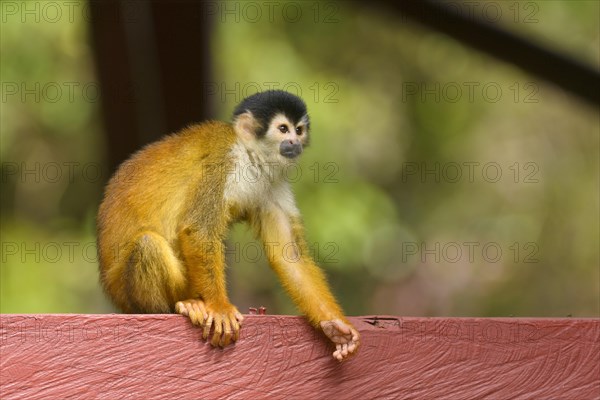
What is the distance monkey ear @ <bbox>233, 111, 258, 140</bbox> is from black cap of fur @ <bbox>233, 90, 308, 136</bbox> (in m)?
0.02

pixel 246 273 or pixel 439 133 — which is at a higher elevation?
pixel 439 133

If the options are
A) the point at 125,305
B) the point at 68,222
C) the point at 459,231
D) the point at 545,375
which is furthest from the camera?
the point at 459,231

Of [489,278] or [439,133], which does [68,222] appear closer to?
[439,133]

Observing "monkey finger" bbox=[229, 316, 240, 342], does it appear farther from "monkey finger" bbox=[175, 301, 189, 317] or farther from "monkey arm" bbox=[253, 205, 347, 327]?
"monkey arm" bbox=[253, 205, 347, 327]

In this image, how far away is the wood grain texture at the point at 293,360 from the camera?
216cm

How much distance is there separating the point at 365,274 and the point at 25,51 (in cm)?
282

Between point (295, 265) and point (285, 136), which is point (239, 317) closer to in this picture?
point (295, 265)

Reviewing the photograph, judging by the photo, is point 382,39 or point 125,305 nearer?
point 125,305

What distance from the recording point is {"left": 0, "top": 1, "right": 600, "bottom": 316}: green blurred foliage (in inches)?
237

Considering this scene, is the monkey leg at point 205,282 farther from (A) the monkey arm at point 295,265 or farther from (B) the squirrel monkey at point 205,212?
(A) the monkey arm at point 295,265

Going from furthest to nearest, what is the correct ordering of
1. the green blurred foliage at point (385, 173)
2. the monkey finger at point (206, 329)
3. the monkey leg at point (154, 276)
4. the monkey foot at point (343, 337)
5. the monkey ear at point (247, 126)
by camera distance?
1. the green blurred foliage at point (385, 173)
2. the monkey ear at point (247, 126)
3. the monkey leg at point (154, 276)
4. the monkey foot at point (343, 337)
5. the monkey finger at point (206, 329)

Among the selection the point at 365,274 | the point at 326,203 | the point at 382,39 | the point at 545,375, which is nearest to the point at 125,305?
the point at 545,375

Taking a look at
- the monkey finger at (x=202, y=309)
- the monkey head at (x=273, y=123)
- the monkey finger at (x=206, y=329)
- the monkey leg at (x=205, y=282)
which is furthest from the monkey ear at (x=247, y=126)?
the monkey finger at (x=206, y=329)

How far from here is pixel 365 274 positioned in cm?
659
